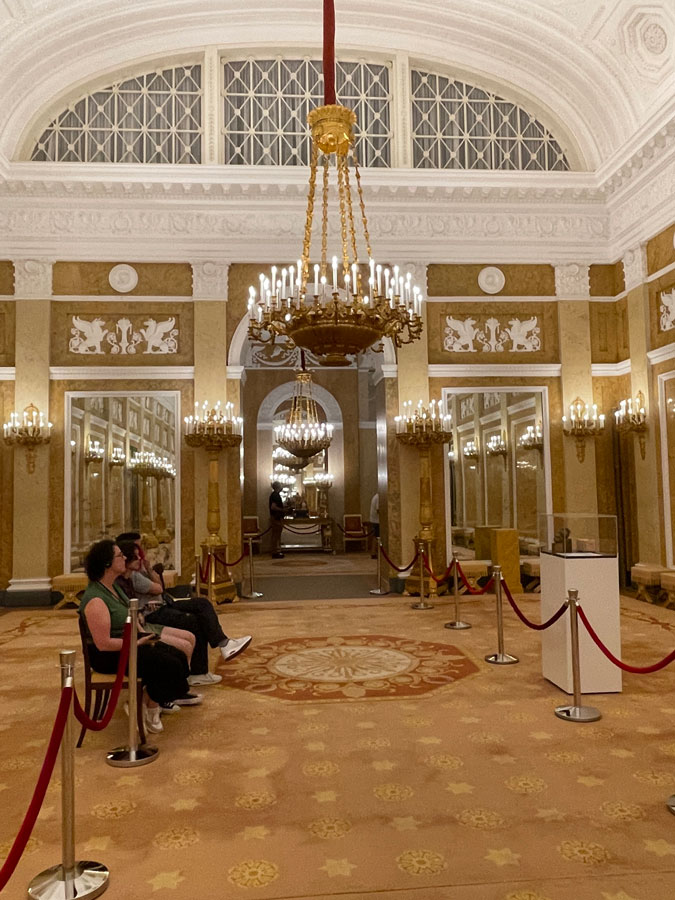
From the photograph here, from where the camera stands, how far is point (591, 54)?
34.2 ft

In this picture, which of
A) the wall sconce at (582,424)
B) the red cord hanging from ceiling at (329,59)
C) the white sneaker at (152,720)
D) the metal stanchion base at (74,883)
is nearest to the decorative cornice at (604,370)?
the wall sconce at (582,424)

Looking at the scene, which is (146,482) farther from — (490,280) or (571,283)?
(571,283)

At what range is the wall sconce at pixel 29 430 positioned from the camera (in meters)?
10.4

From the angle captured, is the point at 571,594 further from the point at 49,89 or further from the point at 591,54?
the point at 49,89

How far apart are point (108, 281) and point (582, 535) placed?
8.34m

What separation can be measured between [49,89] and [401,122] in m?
5.49

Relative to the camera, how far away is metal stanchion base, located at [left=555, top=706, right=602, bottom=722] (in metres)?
4.94

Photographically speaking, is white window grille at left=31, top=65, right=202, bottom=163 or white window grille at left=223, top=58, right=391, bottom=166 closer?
white window grille at left=31, top=65, right=202, bottom=163

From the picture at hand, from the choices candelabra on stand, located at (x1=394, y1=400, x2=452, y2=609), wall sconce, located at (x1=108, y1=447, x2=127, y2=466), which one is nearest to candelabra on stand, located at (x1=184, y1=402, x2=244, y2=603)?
wall sconce, located at (x1=108, y1=447, x2=127, y2=466)

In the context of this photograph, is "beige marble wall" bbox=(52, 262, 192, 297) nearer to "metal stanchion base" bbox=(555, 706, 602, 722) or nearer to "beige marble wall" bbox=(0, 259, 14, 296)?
"beige marble wall" bbox=(0, 259, 14, 296)

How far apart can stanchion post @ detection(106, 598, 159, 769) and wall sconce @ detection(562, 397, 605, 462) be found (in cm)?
839

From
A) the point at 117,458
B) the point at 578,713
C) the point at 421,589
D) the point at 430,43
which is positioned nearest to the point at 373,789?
the point at 578,713

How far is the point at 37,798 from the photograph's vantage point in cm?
260

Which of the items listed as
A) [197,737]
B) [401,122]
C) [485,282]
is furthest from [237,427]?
[197,737]
